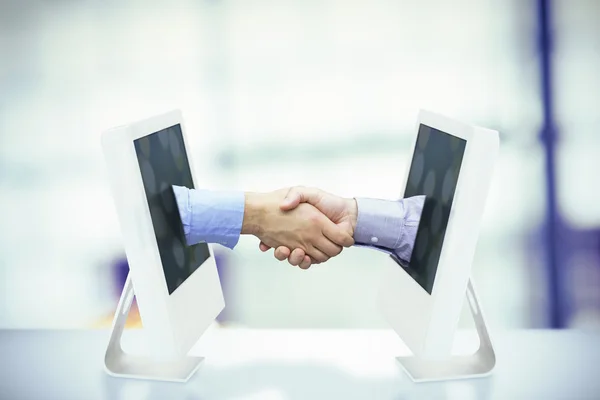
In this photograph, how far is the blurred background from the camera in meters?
2.17

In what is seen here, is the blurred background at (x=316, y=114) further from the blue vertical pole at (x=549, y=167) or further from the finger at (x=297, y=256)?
the finger at (x=297, y=256)

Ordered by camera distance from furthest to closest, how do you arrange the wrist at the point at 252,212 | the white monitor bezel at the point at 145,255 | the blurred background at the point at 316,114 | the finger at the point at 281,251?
the blurred background at the point at 316,114 → the finger at the point at 281,251 → the wrist at the point at 252,212 → the white monitor bezel at the point at 145,255

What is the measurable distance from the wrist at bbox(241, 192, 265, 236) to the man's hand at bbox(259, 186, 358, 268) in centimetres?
5

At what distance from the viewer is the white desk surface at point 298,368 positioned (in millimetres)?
1285

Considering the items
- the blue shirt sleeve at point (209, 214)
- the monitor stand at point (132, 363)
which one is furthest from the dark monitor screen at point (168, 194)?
the monitor stand at point (132, 363)

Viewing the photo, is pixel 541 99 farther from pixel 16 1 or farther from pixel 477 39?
pixel 16 1

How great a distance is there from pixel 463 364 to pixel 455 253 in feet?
1.01

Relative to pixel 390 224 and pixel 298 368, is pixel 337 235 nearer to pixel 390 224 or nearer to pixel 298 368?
pixel 390 224

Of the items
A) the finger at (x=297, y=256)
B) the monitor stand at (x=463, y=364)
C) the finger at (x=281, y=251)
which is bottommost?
the monitor stand at (x=463, y=364)

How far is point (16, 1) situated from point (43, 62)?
0.21 metres

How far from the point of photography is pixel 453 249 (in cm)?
117

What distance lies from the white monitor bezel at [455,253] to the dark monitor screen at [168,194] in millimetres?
420

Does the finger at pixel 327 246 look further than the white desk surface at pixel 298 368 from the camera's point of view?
Yes

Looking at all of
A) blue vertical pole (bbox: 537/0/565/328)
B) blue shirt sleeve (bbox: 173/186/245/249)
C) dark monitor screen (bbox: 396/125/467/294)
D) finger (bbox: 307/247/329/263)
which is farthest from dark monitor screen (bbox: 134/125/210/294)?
blue vertical pole (bbox: 537/0/565/328)
